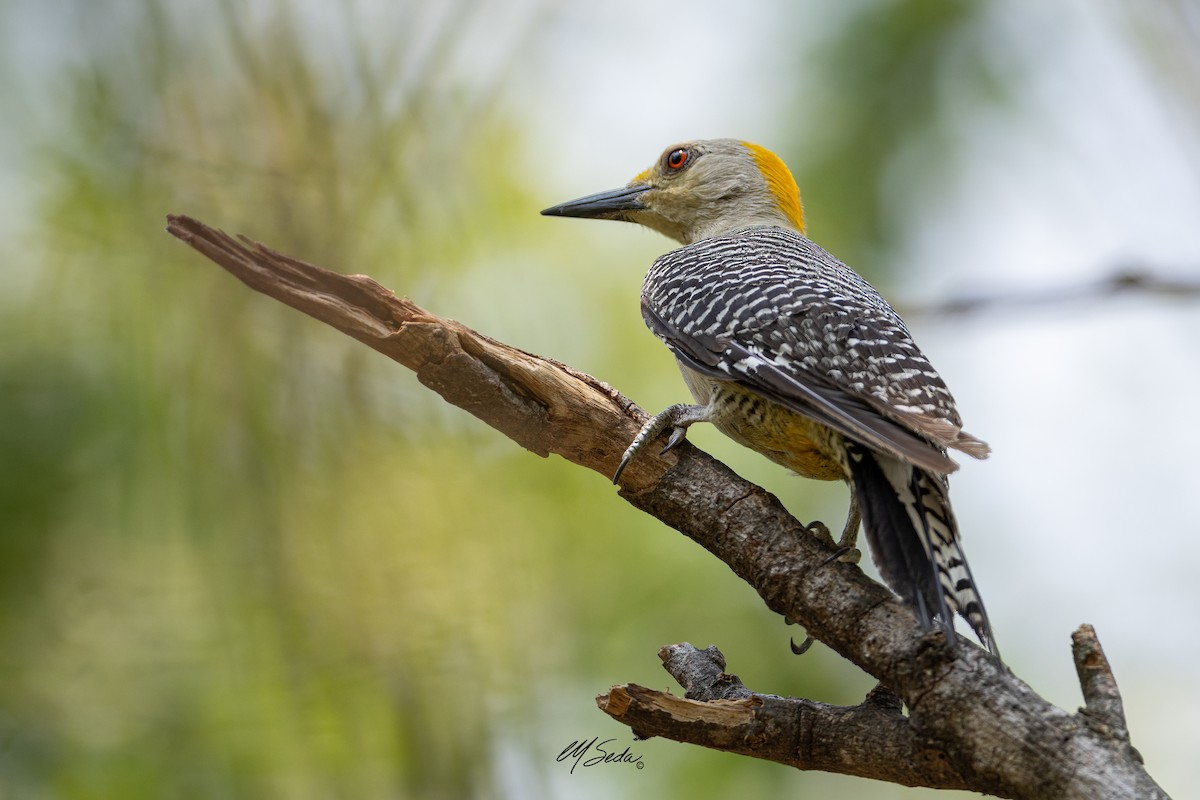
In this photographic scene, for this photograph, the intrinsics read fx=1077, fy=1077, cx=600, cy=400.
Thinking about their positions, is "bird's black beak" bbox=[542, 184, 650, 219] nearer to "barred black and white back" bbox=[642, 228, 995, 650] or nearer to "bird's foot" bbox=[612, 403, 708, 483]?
"barred black and white back" bbox=[642, 228, 995, 650]

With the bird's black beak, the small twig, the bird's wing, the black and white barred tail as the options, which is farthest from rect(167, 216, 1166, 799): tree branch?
the bird's black beak

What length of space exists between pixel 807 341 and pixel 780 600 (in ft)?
3.49

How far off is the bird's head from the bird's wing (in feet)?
3.28

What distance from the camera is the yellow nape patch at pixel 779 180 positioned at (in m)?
6.53

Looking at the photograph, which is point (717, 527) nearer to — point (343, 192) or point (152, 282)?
point (343, 192)

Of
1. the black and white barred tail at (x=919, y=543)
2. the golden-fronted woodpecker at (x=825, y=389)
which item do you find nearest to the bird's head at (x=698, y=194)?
the golden-fronted woodpecker at (x=825, y=389)

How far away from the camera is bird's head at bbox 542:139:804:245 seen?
6.47m

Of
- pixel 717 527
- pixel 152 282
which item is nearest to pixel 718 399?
pixel 717 527

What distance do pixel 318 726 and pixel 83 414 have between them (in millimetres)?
1854

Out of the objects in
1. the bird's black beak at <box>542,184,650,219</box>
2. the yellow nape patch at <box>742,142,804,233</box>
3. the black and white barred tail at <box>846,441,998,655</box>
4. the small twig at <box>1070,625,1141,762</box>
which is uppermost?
the bird's black beak at <box>542,184,650,219</box>

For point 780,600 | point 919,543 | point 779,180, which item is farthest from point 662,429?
point 779,180

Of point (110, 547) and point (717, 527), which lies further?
point (110, 547)

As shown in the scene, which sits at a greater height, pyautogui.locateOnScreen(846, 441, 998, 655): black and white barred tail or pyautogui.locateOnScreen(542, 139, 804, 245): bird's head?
pyautogui.locateOnScreen(542, 139, 804, 245): bird's head

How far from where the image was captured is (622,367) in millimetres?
6848
